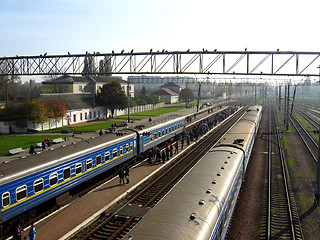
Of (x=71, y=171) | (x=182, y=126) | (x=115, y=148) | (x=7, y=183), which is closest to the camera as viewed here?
(x=7, y=183)

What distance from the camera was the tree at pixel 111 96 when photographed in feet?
206

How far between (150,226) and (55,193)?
9657mm

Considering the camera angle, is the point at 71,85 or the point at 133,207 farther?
the point at 71,85

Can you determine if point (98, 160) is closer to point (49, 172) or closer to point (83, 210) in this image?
point (83, 210)

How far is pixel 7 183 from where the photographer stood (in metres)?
13.0

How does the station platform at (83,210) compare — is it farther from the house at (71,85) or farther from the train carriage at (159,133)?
the house at (71,85)

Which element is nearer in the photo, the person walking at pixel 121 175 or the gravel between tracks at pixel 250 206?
the gravel between tracks at pixel 250 206

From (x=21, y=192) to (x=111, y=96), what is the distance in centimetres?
4973

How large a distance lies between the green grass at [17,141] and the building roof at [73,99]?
38.4 ft

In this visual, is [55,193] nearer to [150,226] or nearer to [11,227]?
[11,227]

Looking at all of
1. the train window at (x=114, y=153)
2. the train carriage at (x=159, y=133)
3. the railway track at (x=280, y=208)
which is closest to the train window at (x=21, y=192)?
the train window at (x=114, y=153)

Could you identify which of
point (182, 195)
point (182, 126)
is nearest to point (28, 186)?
point (182, 195)

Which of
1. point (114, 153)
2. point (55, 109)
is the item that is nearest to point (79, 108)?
point (55, 109)

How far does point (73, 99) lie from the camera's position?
188 ft
